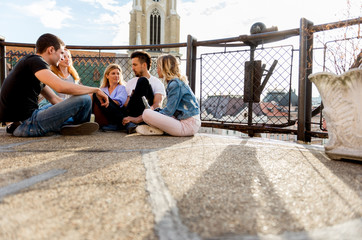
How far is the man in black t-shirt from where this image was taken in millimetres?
2346

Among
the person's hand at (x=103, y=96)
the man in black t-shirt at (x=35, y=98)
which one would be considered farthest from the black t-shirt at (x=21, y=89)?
the person's hand at (x=103, y=96)

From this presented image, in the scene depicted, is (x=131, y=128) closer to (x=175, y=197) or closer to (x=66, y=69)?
(x=66, y=69)

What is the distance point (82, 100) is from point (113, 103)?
64cm

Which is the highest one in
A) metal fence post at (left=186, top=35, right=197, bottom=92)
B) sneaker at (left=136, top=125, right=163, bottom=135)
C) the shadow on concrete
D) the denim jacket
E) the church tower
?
the church tower

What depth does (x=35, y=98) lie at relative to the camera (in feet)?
8.48

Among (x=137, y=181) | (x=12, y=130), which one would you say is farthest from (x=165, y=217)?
(x=12, y=130)

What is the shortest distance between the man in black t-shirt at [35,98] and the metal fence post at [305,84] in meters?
2.21

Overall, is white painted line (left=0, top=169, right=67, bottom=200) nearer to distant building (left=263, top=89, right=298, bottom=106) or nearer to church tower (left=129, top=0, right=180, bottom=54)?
distant building (left=263, top=89, right=298, bottom=106)

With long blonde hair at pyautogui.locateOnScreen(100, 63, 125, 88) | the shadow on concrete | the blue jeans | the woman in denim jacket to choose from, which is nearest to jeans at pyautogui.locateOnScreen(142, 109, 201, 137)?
the woman in denim jacket

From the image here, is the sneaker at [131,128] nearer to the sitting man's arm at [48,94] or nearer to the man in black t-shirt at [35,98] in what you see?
the man in black t-shirt at [35,98]

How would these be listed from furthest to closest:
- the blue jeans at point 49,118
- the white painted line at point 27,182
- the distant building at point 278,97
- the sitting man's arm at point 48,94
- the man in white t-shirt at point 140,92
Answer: the distant building at point 278,97 < the man in white t-shirt at point 140,92 < the sitting man's arm at point 48,94 < the blue jeans at point 49,118 < the white painted line at point 27,182

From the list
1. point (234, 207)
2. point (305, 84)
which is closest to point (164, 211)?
point (234, 207)

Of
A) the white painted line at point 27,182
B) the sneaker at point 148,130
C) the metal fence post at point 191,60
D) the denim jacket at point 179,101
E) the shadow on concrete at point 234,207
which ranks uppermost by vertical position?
the metal fence post at point 191,60

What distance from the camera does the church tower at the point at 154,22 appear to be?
1570 inches
